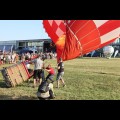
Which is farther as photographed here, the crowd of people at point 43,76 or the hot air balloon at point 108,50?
the hot air balloon at point 108,50

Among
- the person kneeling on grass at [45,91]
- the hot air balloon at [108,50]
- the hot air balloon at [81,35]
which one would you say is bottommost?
the person kneeling on grass at [45,91]

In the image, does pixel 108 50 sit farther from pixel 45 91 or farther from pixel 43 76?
pixel 45 91

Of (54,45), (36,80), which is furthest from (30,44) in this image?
(54,45)

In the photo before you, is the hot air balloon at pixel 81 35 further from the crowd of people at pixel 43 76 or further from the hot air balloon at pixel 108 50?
the hot air balloon at pixel 108 50

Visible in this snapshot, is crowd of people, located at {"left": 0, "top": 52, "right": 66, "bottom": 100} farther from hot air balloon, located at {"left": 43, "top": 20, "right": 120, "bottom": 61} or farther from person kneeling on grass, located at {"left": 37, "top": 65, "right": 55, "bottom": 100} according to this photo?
hot air balloon, located at {"left": 43, "top": 20, "right": 120, "bottom": 61}

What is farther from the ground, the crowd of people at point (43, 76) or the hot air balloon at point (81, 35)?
the hot air balloon at point (81, 35)

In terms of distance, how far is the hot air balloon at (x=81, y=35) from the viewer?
782 cm

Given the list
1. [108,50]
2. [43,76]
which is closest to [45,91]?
[43,76]

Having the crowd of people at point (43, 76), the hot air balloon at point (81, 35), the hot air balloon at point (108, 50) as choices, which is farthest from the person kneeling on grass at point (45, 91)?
the hot air balloon at point (108, 50)

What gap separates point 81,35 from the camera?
793 centimetres
